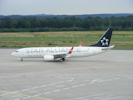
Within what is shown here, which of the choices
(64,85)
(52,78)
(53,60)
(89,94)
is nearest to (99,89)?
(89,94)

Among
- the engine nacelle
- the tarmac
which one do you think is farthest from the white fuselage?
the tarmac

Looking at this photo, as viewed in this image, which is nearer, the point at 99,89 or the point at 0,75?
the point at 99,89

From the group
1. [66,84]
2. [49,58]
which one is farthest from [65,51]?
[66,84]

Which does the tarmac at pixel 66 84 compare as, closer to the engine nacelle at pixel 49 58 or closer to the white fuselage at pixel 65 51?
the engine nacelle at pixel 49 58

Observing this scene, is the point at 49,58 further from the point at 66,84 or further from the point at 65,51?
the point at 66,84

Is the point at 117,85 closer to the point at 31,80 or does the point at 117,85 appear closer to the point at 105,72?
the point at 105,72

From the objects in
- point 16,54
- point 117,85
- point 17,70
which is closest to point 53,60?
point 16,54

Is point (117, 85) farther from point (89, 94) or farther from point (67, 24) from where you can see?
point (67, 24)

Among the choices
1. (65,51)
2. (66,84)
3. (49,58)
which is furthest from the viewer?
(65,51)

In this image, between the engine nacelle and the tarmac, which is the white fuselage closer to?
the engine nacelle

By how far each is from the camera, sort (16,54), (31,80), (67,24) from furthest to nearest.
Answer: (67,24)
(16,54)
(31,80)

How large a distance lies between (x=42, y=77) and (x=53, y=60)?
48.8 feet

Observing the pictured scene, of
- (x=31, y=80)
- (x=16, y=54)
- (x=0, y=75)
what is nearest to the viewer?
(x=31, y=80)

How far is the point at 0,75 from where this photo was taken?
3070cm
